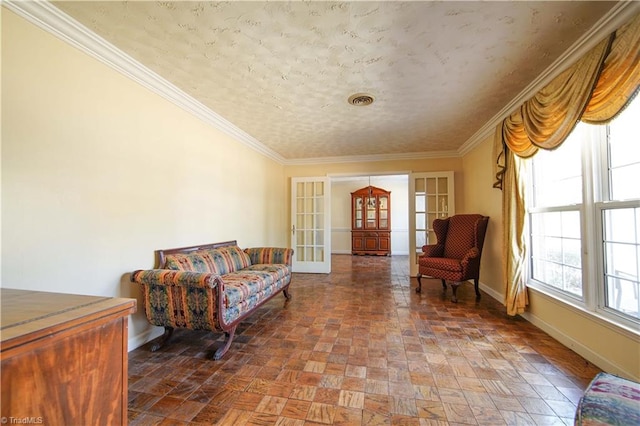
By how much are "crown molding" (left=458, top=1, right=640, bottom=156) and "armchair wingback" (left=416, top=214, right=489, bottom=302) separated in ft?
5.12

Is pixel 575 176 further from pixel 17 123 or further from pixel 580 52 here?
pixel 17 123

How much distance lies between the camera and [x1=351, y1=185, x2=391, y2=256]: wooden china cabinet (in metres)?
8.10

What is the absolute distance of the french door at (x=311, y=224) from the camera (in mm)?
5418

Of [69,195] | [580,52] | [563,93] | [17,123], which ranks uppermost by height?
[580,52]

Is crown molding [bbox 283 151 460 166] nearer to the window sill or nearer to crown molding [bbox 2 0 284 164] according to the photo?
crown molding [bbox 2 0 284 164]

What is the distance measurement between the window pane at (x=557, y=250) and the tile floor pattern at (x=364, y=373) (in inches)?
21.2

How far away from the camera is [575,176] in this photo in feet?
7.36

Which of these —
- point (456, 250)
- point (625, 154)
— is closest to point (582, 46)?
point (625, 154)

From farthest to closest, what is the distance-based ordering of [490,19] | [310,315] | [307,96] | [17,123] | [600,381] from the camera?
[310,315]
[307,96]
[490,19]
[17,123]
[600,381]

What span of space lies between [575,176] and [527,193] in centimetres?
61

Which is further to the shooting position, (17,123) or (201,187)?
(201,187)

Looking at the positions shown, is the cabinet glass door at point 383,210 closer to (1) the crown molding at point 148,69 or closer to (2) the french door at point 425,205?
(2) the french door at point 425,205

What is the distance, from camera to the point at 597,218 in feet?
6.44

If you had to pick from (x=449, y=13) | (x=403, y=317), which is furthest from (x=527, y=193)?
(x=449, y=13)
